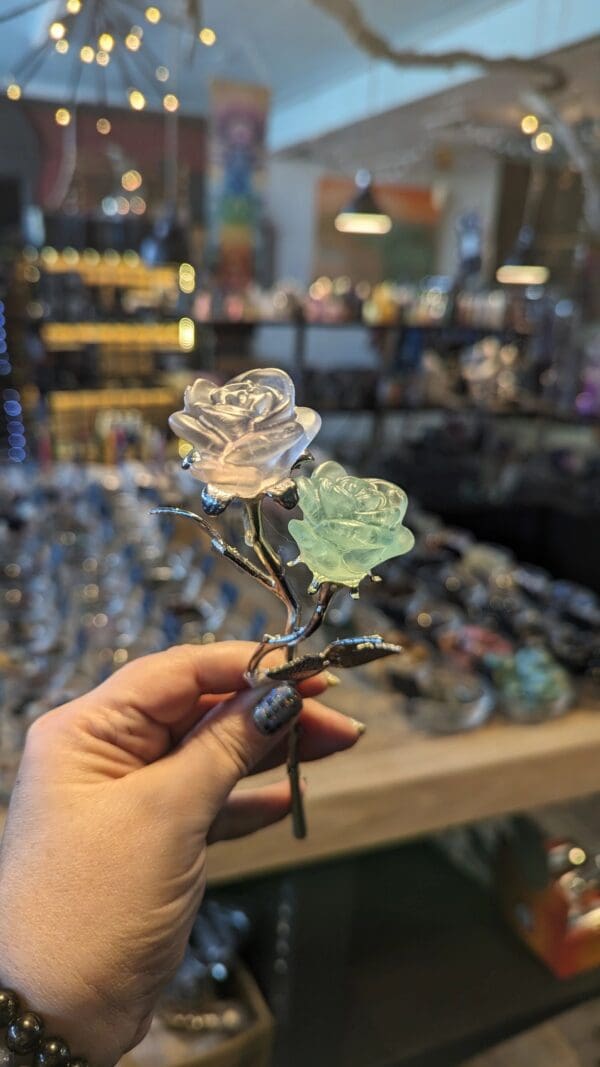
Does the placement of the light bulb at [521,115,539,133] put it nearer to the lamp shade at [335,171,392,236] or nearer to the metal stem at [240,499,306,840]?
the lamp shade at [335,171,392,236]

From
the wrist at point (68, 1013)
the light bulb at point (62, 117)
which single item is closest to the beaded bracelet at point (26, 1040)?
the wrist at point (68, 1013)

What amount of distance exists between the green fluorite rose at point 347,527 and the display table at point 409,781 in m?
0.41

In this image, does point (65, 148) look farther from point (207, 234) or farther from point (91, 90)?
point (207, 234)

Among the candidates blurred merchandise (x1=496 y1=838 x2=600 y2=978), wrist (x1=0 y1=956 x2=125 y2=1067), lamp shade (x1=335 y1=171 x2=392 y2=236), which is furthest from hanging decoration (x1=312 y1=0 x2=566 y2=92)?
wrist (x1=0 y1=956 x2=125 y2=1067)

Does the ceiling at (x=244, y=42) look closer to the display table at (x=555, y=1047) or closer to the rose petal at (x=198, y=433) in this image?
the rose petal at (x=198, y=433)

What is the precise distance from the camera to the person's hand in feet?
1.40

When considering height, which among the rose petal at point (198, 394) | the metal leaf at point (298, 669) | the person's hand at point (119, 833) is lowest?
the person's hand at point (119, 833)

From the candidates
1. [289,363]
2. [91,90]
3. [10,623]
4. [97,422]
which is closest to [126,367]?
[97,422]

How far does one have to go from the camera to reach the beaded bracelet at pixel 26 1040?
1.34 feet

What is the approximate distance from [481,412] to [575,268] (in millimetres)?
652

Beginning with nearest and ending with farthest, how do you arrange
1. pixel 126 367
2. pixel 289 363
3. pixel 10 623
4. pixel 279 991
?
pixel 279 991
pixel 10 623
pixel 126 367
pixel 289 363

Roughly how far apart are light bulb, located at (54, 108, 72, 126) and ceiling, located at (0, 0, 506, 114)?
24mm

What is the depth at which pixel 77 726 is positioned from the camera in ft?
1.67

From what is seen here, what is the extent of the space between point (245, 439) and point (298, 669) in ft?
0.53
